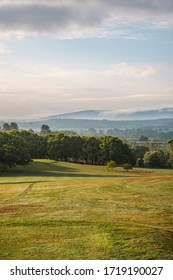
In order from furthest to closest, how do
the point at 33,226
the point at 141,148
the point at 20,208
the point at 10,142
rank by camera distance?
the point at 141,148
the point at 10,142
the point at 20,208
the point at 33,226

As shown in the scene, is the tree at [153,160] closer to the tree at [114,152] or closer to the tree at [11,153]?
the tree at [114,152]

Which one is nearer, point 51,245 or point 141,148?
point 51,245

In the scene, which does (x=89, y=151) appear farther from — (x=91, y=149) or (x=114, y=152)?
(x=114, y=152)

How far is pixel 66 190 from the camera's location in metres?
33.5

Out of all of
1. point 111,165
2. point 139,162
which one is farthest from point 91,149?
point 111,165

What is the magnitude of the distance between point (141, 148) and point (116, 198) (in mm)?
123802

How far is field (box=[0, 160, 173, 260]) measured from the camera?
51.1ft

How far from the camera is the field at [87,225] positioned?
1556 centimetres

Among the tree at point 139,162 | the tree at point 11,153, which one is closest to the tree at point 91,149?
the tree at point 139,162

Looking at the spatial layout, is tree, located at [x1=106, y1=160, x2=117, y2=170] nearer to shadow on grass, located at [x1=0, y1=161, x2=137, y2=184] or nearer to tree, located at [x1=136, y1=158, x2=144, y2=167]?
shadow on grass, located at [x1=0, y1=161, x2=137, y2=184]
